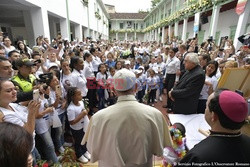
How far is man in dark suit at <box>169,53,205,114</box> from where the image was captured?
293 centimetres

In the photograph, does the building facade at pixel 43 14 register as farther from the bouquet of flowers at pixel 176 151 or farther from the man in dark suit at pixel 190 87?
the bouquet of flowers at pixel 176 151

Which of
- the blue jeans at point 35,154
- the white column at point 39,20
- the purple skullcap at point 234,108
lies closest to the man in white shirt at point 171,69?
the blue jeans at point 35,154

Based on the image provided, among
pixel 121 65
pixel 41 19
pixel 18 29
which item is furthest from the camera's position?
pixel 18 29

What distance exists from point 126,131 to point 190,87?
1.89 m

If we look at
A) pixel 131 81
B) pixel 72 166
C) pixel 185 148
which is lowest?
pixel 72 166

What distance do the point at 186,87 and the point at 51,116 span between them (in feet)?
7.95

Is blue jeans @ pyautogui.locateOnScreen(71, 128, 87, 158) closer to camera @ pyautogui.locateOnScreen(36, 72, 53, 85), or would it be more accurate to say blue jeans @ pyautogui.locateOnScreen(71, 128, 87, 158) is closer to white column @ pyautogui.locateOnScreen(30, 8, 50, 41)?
camera @ pyautogui.locateOnScreen(36, 72, 53, 85)

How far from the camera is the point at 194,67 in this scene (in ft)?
9.88

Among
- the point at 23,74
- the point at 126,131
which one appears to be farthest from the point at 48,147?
the point at 126,131

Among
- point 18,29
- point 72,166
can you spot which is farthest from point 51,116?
point 18,29

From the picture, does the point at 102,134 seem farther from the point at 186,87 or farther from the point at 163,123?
the point at 186,87

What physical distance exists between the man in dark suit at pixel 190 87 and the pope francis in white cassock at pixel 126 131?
1574 millimetres

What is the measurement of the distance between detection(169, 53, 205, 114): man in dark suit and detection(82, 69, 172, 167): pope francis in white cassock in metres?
1.57

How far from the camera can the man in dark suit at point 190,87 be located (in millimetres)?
2934
